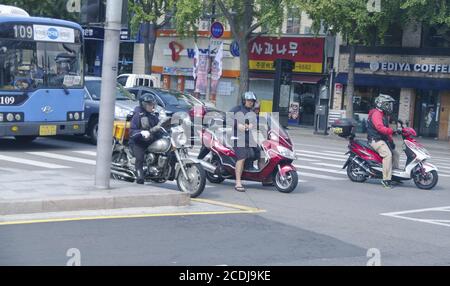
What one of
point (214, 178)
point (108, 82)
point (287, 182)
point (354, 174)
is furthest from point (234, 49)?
point (108, 82)

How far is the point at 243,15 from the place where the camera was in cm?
3316

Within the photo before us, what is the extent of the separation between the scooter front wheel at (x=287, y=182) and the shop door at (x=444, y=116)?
20862 mm

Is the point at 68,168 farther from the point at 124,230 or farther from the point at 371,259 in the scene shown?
the point at 371,259

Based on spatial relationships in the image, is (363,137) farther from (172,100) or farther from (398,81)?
(172,100)

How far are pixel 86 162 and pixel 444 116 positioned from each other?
20386mm

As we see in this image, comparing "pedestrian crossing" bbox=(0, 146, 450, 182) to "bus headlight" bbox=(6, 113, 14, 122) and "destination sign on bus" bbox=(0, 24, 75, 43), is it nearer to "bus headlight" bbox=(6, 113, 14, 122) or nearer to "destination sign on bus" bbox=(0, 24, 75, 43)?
"bus headlight" bbox=(6, 113, 14, 122)

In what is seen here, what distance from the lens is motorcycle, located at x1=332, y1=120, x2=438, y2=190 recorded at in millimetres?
14977

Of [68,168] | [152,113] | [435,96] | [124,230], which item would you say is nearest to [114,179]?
[152,113]

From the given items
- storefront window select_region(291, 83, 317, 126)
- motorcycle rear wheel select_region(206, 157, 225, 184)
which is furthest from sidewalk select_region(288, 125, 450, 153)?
motorcycle rear wheel select_region(206, 157, 225, 184)

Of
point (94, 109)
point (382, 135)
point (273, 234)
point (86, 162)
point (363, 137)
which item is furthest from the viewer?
point (363, 137)

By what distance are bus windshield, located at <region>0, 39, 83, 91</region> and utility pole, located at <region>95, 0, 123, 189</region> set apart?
6.55m

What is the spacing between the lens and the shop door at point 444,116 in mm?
32625

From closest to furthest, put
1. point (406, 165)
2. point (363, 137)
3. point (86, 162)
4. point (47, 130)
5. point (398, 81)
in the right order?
point (406, 165) < point (86, 162) < point (47, 130) < point (363, 137) < point (398, 81)

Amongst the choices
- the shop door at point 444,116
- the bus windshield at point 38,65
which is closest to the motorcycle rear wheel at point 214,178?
the bus windshield at point 38,65
